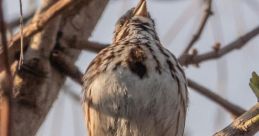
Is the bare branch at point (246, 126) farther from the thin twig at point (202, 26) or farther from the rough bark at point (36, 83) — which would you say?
the thin twig at point (202, 26)

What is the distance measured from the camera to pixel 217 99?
111 inches

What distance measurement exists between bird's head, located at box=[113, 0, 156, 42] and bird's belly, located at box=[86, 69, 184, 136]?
64 centimetres

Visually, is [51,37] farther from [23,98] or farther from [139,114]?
[139,114]

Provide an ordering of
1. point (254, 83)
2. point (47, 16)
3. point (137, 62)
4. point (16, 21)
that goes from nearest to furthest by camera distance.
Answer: point (254, 83) → point (47, 16) → point (16, 21) → point (137, 62)

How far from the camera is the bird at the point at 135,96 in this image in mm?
2277

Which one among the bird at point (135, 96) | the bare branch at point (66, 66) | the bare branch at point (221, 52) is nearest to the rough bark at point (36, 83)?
the bare branch at point (66, 66)

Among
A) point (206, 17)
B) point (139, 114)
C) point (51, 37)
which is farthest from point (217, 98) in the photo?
point (51, 37)

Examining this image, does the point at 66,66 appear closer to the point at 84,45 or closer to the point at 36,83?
the point at 84,45

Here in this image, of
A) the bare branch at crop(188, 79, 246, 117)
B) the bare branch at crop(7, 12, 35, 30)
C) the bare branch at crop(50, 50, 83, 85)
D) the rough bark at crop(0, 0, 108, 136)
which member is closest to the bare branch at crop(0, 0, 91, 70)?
the bare branch at crop(7, 12, 35, 30)

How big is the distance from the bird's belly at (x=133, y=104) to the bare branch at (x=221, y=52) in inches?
19.6

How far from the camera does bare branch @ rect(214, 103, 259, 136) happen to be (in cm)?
155

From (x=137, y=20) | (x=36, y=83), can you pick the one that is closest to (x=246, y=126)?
(x=36, y=83)

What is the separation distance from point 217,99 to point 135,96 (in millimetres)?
685

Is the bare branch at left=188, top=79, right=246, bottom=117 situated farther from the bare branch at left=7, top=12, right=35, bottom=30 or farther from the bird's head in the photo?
the bare branch at left=7, top=12, right=35, bottom=30
